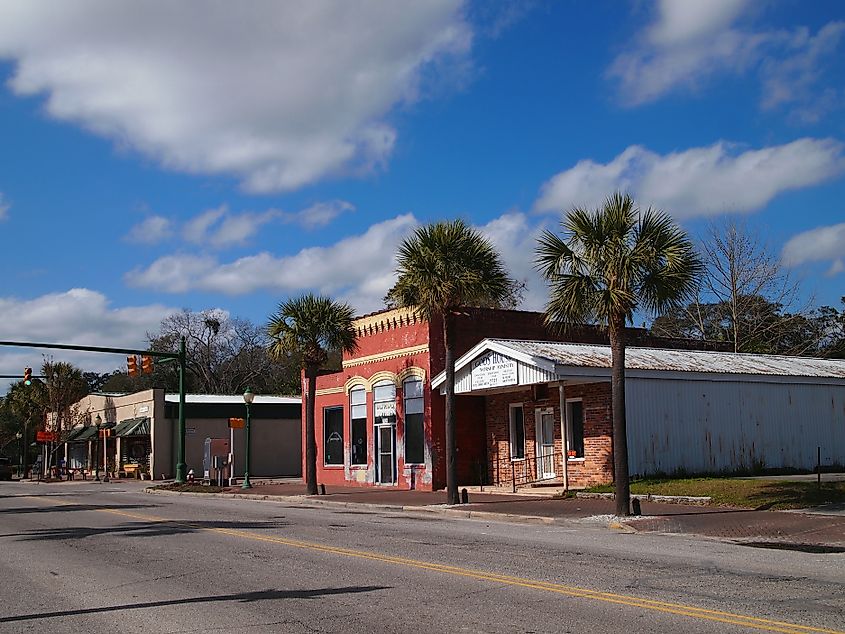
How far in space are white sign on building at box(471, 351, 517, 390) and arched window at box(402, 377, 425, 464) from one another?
3.25 metres

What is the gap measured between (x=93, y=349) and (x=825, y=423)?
2557cm

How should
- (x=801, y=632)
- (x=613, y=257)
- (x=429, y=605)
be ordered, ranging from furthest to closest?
(x=613, y=257)
(x=429, y=605)
(x=801, y=632)

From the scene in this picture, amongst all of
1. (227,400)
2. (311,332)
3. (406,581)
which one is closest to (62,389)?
(227,400)

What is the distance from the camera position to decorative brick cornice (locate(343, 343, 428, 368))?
99.6 ft

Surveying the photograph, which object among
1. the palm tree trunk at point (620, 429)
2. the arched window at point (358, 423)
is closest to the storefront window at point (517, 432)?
the arched window at point (358, 423)

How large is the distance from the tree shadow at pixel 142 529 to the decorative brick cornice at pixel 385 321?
474 inches

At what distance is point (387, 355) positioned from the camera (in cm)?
3212

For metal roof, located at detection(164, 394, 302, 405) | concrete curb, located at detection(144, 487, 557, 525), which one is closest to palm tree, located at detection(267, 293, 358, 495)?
concrete curb, located at detection(144, 487, 557, 525)

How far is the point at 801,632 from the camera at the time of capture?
24.8 ft

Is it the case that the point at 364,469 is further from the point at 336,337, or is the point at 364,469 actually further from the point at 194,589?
the point at 194,589

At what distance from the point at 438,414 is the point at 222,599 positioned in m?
20.2

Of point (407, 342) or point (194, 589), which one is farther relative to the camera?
point (407, 342)

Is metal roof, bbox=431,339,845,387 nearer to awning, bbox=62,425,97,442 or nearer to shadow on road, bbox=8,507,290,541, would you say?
shadow on road, bbox=8,507,290,541

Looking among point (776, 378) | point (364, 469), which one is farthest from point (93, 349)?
point (776, 378)
